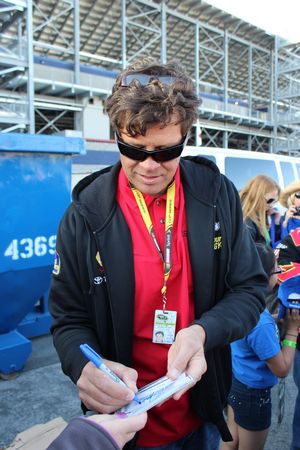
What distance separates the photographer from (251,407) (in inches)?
83.7

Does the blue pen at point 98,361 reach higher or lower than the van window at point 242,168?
lower

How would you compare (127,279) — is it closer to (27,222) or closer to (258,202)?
(27,222)

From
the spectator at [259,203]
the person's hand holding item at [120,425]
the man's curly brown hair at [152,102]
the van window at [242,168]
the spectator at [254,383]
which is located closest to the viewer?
the person's hand holding item at [120,425]

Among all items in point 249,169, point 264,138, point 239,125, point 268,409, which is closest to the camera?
point 268,409

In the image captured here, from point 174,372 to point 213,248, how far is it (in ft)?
1.50

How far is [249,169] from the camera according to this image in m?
6.02

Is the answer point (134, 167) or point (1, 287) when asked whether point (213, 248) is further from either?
point (1, 287)

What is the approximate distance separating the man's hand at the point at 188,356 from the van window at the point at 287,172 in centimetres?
599

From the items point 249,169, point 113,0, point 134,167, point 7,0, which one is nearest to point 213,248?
point 134,167

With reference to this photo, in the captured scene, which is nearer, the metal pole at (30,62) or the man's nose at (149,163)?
the man's nose at (149,163)

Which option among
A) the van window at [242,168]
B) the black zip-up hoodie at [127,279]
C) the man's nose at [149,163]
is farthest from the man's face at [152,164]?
the van window at [242,168]

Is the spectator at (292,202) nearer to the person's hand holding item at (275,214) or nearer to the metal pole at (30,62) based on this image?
the person's hand holding item at (275,214)

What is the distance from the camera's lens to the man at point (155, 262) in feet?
4.23

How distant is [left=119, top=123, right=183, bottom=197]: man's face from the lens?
4.24 ft
